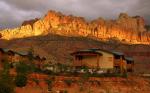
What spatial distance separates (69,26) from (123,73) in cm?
10509

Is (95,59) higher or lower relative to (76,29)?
lower

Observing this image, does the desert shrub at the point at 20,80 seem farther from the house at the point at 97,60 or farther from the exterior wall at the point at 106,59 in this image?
the exterior wall at the point at 106,59

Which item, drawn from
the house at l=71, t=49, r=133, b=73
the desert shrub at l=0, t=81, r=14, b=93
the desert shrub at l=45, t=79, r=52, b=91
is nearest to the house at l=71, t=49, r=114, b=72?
the house at l=71, t=49, r=133, b=73

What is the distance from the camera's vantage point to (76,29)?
156875 millimetres

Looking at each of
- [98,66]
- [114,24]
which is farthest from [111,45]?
Result: [98,66]

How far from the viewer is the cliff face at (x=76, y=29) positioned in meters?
155

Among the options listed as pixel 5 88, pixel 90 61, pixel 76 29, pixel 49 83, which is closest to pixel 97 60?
pixel 90 61

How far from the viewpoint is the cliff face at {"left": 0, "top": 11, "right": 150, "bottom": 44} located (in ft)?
→ 509

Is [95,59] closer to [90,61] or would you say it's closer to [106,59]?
[90,61]

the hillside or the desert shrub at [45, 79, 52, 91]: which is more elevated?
the hillside

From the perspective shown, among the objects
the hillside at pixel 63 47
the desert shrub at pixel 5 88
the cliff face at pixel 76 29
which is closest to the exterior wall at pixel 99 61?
the desert shrub at pixel 5 88

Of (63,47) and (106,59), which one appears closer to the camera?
(106,59)

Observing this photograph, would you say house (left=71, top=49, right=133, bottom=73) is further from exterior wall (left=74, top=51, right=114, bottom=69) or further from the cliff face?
the cliff face

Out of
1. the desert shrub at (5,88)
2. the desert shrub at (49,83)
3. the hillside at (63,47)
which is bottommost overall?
the desert shrub at (49,83)
